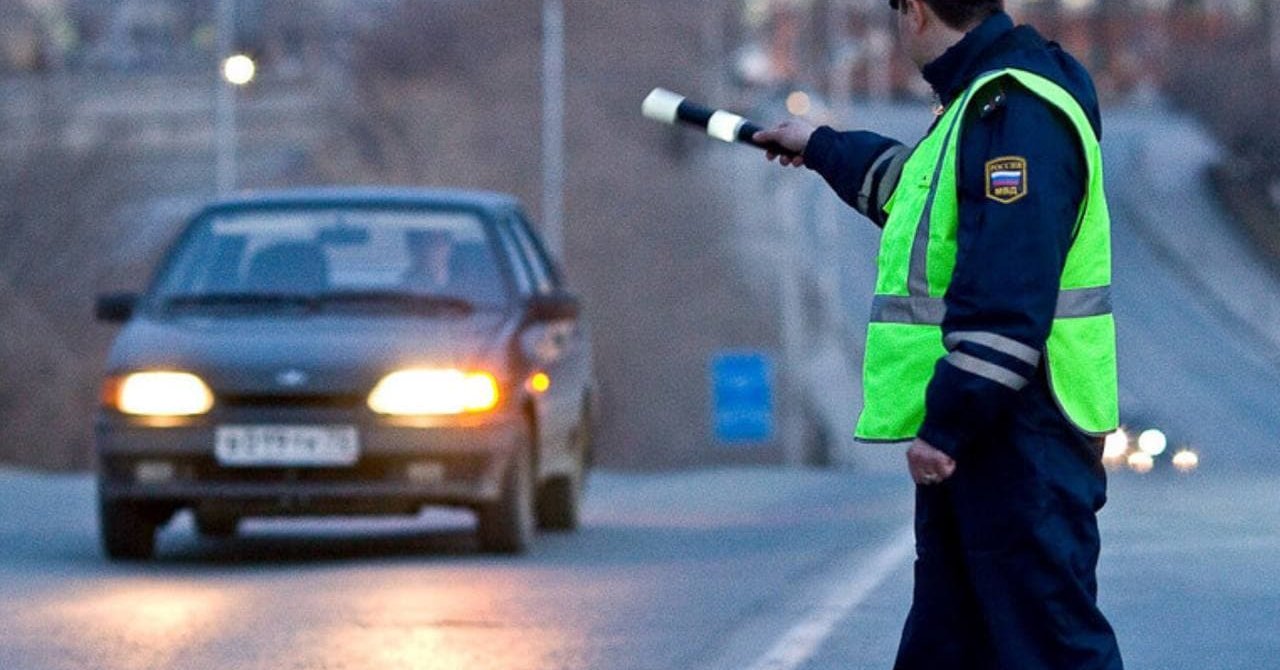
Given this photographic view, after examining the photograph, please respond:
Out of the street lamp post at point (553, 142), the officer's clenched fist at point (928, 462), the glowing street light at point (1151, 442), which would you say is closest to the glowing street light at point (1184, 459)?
the glowing street light at point (1151, 442)

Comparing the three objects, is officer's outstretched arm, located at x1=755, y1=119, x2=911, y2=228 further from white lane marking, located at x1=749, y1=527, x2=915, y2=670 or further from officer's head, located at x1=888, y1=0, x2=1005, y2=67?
white lane marking, located at x1=749, y1=527, x2=915, y2=670

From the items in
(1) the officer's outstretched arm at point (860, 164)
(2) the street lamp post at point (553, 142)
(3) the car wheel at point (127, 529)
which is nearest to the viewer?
(1) the officer's outstretched arm at point (860, 164)

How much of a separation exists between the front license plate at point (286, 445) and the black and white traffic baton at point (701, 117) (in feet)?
19.9

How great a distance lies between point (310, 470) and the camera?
1298 cm

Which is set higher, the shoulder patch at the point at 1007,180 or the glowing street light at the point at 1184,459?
the shoulder patch at the point at 1007,180

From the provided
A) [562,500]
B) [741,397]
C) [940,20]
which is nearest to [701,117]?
[940,20]

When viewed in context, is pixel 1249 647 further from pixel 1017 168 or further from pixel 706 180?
pixel 706 180

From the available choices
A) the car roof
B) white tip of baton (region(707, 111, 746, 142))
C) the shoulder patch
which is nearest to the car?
the car roof

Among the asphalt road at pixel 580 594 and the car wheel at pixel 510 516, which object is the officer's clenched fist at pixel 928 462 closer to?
the asphalt road at pixel 580 594

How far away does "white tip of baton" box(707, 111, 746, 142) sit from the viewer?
665 centimetres

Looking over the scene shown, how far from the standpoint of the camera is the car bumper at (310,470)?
12.9 m

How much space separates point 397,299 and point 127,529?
5.19ft

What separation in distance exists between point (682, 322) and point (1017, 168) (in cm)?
6321

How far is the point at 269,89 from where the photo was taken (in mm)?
82938
